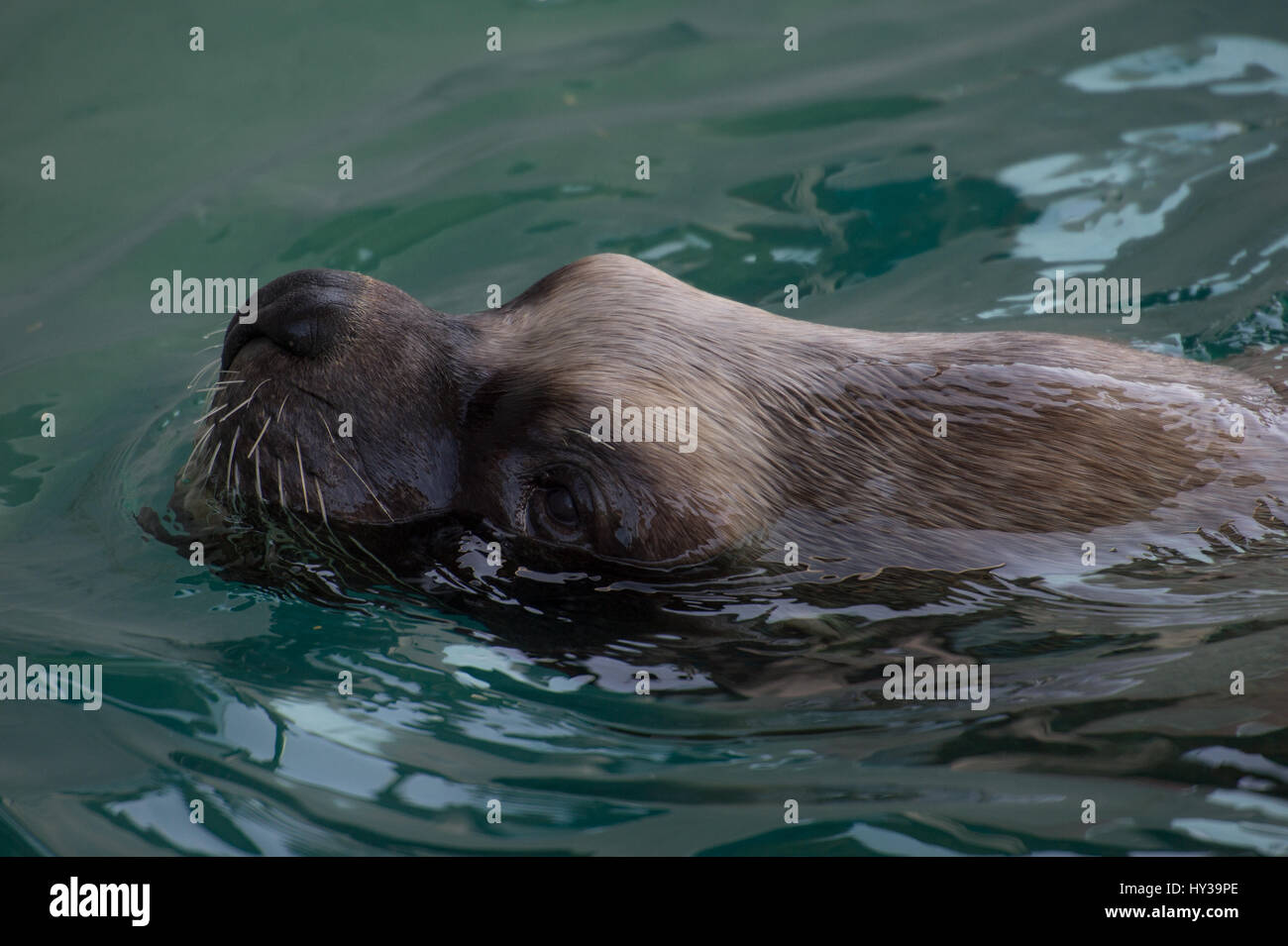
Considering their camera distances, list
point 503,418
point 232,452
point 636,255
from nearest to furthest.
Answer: point 503,418
point 232,452
point 636,255

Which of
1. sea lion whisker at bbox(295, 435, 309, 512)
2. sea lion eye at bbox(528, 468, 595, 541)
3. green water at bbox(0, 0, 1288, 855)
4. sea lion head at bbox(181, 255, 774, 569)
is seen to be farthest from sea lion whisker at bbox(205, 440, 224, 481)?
sea lion eye at bbox(528, 468, 595, 541)

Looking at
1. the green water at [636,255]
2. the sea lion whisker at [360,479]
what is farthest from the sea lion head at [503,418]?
the green water at [636,255]

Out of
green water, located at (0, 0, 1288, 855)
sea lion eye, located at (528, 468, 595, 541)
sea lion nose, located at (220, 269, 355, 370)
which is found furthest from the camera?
sea lion nose, located at (220, 269, 355, 370)

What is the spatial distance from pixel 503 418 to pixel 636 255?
3265 millimetres

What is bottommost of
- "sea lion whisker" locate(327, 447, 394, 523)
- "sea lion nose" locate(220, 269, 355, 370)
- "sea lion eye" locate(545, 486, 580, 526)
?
"sea lion eye" locate(545, 486, 580, 526)

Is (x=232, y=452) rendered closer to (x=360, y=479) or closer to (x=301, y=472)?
(x=301, y=472)

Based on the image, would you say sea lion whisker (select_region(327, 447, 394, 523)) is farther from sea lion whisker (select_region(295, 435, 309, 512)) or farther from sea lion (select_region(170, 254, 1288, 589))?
sea lion whisker (select_region(295, 435, 309, 512))

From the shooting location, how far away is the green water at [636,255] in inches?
151

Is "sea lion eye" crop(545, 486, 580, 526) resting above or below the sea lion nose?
below

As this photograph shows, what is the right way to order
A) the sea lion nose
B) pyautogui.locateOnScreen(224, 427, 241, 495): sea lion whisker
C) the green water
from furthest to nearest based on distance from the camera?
pyautogui.locateOnScreen(224, 427, 241, 495): sea lion whisker
the sea lion nose
the green water

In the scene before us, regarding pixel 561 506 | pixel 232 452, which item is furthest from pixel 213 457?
pixel 561 506

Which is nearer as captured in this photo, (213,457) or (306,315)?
(306,315)

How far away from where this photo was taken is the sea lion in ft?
13.2

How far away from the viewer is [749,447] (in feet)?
13.3
